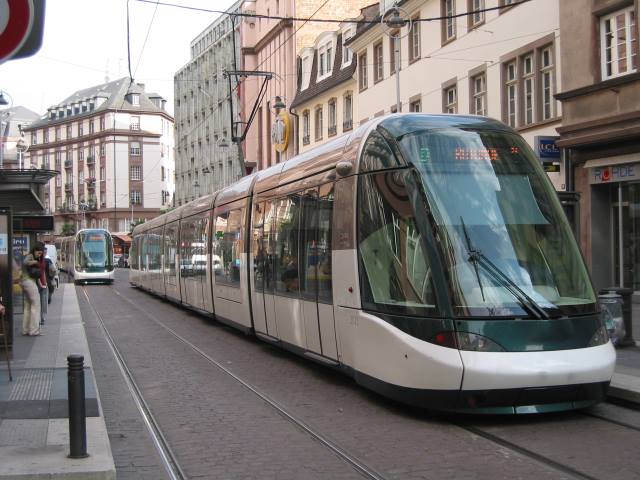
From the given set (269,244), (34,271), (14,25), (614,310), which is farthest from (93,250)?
(14,25)

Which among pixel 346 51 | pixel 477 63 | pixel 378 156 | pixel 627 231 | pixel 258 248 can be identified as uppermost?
pixel 346 51

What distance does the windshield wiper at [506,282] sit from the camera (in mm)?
7637

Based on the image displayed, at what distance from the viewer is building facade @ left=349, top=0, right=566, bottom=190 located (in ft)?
69.0

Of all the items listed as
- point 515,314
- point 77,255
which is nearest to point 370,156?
point 515,314

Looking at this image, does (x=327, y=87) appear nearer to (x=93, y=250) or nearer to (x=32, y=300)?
(x=93, y=250)

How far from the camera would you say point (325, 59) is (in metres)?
40.0

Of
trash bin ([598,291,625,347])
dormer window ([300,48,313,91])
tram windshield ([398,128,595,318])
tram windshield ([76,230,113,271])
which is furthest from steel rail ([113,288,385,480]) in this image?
tram windshield ([76,230,113,271])

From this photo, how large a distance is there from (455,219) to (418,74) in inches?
Result: 826

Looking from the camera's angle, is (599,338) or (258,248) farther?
(258,248)

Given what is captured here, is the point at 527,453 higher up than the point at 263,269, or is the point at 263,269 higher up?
the point at 263,269

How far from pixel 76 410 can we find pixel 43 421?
180 cm

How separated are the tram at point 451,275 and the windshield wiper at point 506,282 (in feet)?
0.03

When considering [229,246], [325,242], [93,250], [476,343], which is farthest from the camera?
[93,250]

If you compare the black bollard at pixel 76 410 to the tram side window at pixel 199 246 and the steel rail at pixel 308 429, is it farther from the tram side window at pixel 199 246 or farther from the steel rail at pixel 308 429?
the tram side window at pixel 199 246
